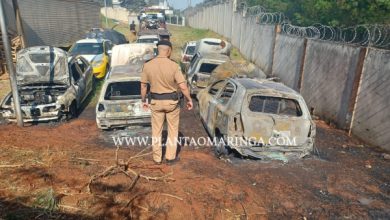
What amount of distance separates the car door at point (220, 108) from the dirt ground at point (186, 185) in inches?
24.2

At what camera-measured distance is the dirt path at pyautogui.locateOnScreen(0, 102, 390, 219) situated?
4.20 metres

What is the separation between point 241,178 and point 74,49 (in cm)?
1175

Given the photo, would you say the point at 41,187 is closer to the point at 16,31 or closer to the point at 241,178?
the point at 241,178

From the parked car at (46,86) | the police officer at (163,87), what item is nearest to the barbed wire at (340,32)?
the police officer at (163,87)

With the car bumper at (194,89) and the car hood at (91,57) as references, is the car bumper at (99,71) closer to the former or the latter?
the car hood at (91,57)

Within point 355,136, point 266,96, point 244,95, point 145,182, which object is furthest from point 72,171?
point 355,136

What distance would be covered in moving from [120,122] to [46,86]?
9.84 feet

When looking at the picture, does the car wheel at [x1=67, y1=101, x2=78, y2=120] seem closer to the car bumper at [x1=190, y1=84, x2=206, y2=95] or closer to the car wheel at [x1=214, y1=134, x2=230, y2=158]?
the car bumper at [x1=190, y1=84, x2=206, y2=95]

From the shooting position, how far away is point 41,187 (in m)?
4.59

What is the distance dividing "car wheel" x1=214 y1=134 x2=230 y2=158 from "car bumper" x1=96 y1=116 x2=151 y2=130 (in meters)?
2.16

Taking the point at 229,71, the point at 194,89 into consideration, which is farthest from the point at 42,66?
the point at 229,71

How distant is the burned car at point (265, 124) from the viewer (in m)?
5.63

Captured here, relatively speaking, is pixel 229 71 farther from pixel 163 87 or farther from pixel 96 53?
pixel 96 53

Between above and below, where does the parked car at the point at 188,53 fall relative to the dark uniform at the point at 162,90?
below
